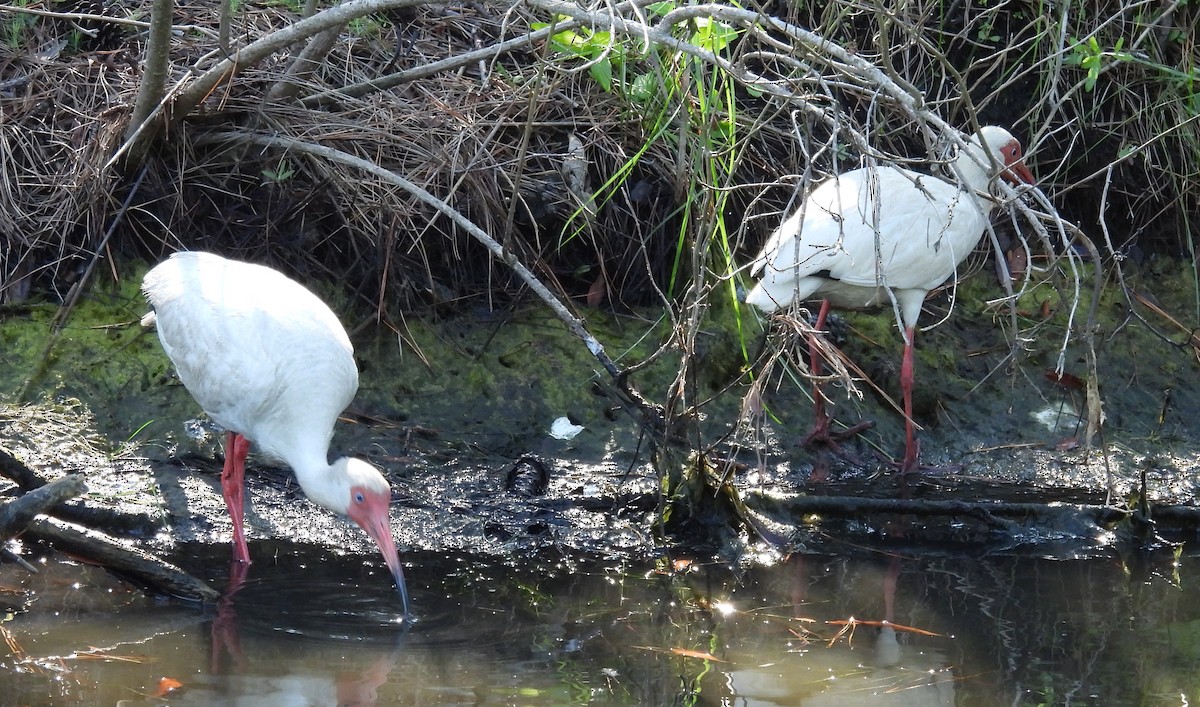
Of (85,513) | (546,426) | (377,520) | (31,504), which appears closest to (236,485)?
(85,513)

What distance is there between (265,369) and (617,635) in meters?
1.61

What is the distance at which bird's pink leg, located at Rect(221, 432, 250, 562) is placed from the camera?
172 inches

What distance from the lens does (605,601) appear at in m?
4.17

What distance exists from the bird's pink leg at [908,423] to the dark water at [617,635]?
917 mm

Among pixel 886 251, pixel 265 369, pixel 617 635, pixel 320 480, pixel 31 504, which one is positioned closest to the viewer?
pixel 31 504

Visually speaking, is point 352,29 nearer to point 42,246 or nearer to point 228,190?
point 228,190

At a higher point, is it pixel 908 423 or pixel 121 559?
pixel 908 423

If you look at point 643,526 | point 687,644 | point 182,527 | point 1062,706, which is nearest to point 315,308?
point 182,527

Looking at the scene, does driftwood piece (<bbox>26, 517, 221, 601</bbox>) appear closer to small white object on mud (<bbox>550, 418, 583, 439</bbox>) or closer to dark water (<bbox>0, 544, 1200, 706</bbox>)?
dark water (<bbox>0, 544, 1200, 706</bbox>)

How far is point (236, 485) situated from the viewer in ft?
15.1

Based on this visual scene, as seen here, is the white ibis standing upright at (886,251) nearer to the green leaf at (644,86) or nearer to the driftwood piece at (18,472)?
the green leaf at (644,86)

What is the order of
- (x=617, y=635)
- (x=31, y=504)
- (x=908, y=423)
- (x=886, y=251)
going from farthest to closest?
(x=886, y=251), (x=908, y=423), (x=617, y=635), (x=31, y=504)

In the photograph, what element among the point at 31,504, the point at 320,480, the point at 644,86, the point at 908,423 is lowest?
the point at 320,480

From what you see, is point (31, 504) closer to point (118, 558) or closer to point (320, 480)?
point (118, 558)
